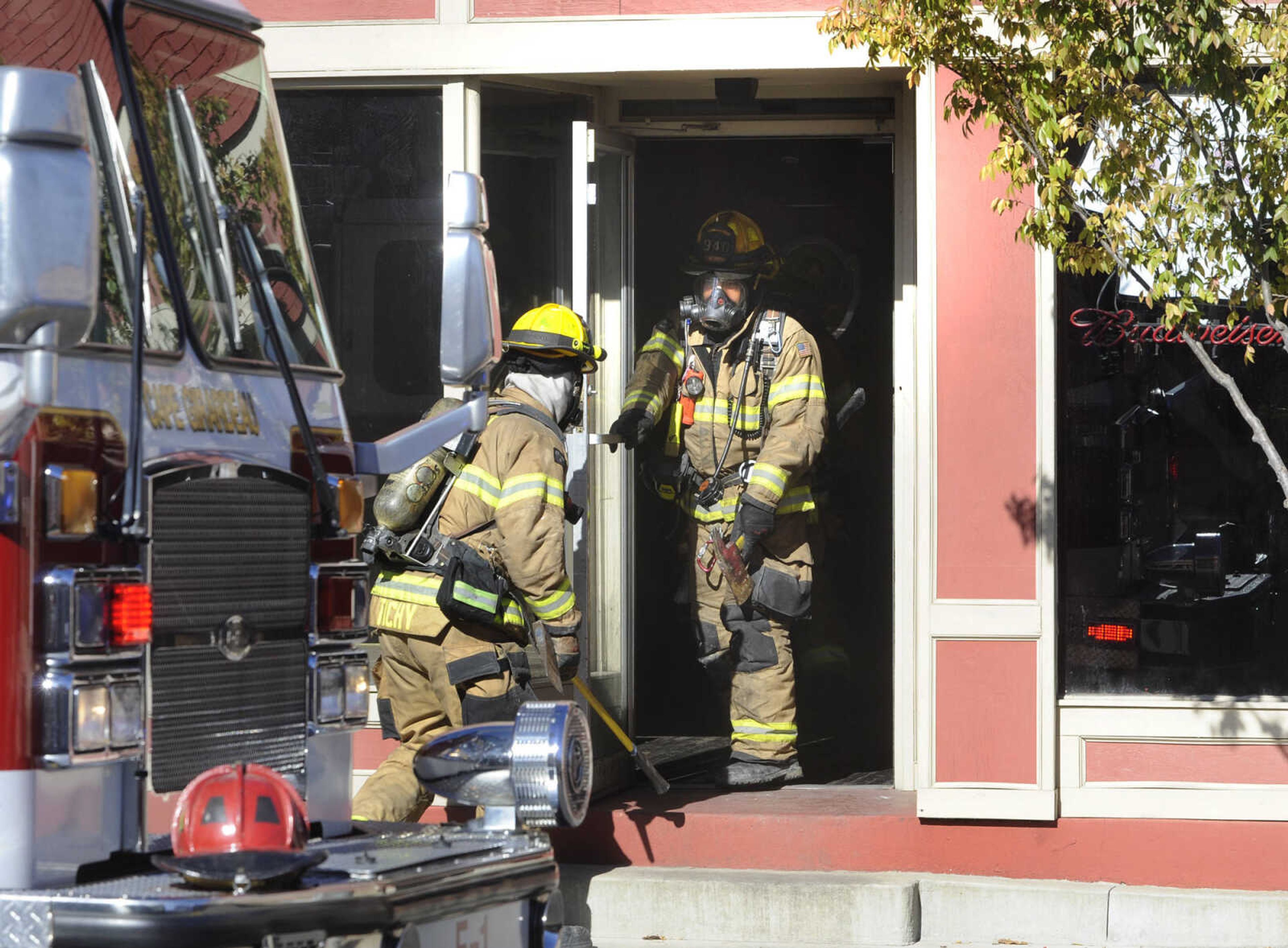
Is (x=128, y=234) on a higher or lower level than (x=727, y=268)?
lower

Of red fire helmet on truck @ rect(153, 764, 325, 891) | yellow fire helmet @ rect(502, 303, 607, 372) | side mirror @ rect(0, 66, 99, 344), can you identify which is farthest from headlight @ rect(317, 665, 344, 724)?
yellow fire helmet @ rect(502, 303, 607, 372)

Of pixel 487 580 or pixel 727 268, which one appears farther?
pixel 727 268

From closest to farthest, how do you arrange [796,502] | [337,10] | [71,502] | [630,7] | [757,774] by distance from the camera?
[71,502]
[630,7]
[337,10]
[757,774]
[796,502]

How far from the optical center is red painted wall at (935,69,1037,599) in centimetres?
704

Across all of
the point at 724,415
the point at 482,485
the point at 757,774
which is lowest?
the point at 757,774

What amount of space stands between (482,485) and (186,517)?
268 centimetres

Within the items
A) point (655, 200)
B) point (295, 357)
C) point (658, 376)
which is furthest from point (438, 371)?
point (295, 357)

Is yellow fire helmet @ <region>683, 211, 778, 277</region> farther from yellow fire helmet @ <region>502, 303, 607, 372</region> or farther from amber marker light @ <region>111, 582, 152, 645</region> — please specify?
amber marker light @ <region>111, 582, 152, 645</region>

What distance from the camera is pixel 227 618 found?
3912 mm

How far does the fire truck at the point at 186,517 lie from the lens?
336 cm

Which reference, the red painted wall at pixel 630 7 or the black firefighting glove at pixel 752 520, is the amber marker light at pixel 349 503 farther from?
the red painted wall at pixel 630 7

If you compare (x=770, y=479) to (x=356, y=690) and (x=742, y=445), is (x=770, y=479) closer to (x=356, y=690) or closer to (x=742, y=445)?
(x=742, y=445)

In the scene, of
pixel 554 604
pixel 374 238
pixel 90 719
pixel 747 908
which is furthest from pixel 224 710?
pixel 374 238

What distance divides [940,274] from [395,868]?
4041mm
